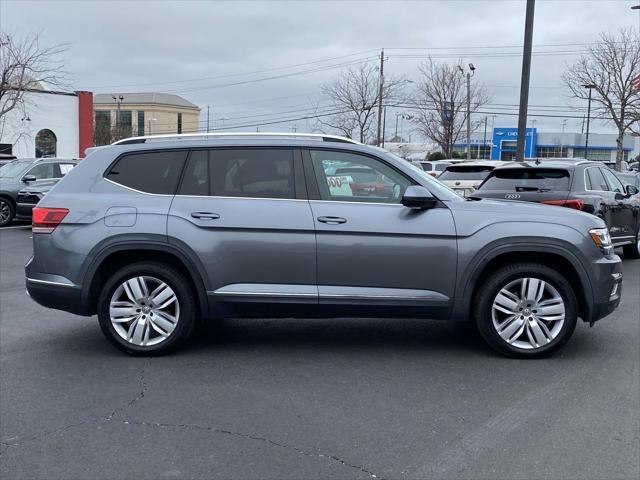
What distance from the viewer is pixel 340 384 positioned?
5086 mm

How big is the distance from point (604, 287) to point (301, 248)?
8.35ft

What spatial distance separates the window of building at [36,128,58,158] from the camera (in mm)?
37156

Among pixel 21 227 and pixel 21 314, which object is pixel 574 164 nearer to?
pixel 21 314

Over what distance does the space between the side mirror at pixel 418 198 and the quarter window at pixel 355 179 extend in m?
0.13

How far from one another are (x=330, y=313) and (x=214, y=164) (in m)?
1.61

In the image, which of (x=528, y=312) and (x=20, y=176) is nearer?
(x=528, y=312)

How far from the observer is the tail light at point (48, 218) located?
18.6ft

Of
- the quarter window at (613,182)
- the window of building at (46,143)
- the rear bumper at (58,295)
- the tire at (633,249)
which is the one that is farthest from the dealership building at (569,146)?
the rear bumper at (58,295)

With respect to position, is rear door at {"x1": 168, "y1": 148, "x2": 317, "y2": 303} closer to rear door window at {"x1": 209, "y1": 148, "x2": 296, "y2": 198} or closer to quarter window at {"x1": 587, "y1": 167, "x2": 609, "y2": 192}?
rear door window at {"x1": 209, "y1": 148, "x2": 296, "y2": 198}

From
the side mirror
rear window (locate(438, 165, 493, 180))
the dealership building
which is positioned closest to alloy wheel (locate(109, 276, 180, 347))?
the side mirror

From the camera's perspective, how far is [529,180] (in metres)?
9.86

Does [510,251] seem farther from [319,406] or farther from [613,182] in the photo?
[613,182]

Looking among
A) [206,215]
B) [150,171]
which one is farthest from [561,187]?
[150,171]

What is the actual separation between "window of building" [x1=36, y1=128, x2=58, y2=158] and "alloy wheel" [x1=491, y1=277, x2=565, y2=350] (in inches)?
1415
